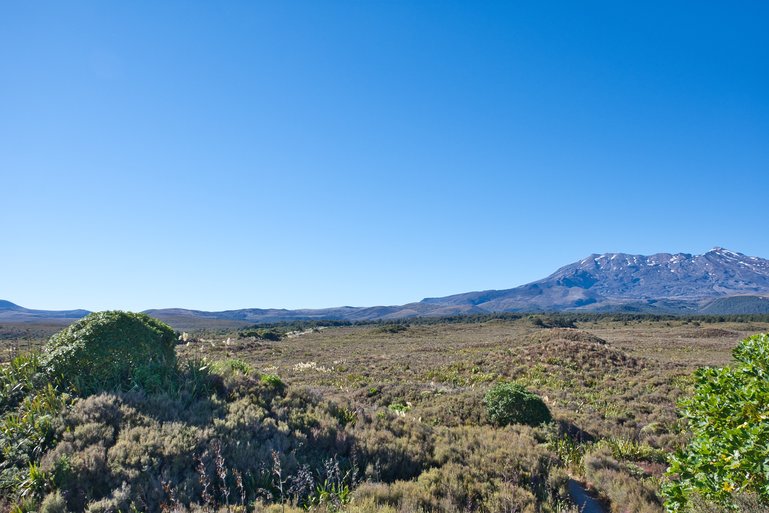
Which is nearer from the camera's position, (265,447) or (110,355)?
(265,447)

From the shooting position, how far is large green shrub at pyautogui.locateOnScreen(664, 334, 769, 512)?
4.61 metres

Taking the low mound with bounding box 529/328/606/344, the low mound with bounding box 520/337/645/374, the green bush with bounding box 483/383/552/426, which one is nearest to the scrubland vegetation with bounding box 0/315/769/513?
the green bush with bounding box 483/383/552/426

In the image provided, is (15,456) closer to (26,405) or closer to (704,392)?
(26,405)

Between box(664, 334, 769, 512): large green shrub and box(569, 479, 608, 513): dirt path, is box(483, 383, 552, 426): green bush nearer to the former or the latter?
box(569, 479, 608, 513): dirt path

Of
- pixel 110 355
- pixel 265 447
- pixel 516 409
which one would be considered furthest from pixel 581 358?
pixel 110 355

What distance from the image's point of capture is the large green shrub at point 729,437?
4.61m

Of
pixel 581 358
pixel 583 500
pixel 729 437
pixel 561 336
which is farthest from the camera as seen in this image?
pixel 561 336

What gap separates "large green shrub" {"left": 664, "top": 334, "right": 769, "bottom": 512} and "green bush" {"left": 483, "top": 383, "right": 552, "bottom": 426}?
6.79 meters

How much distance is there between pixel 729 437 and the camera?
4809mm

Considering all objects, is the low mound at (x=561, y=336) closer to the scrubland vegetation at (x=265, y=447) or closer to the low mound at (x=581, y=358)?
the low mound at (x=581, y=358)

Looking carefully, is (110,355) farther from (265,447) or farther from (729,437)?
(729,437)

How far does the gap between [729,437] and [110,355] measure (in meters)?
11.2

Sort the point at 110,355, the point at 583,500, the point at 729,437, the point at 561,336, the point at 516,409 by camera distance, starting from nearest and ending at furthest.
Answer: the point at 729,437
the point at 583,500
the point at 110,355
the point at 516,409
the point at 561,336

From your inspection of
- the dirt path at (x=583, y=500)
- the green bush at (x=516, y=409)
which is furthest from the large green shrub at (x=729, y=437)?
the green bush at (x=516, y=409)
